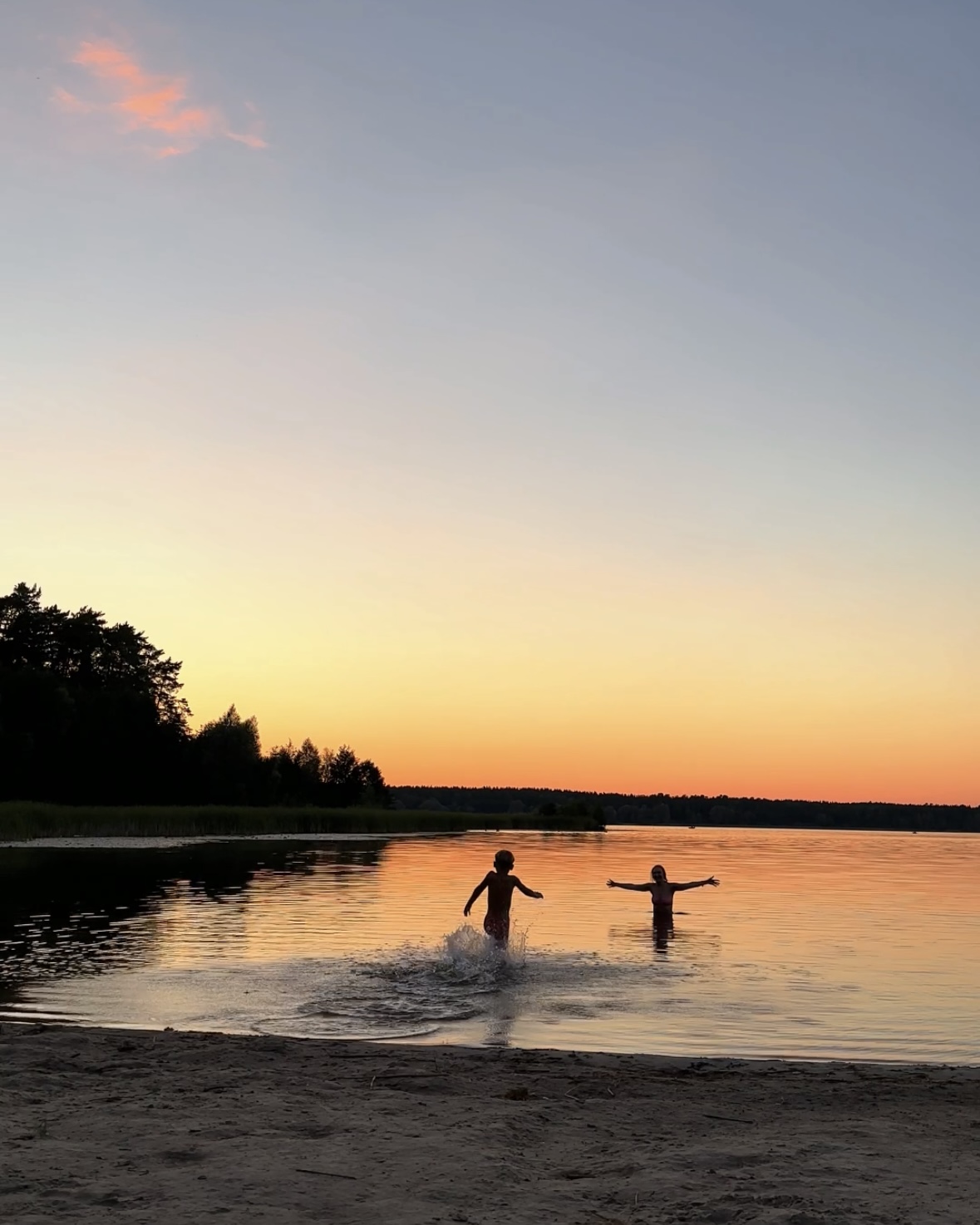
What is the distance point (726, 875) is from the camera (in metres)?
54.2

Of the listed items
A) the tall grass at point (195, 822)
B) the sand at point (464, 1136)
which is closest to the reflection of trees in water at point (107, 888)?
the tall grass at point (195, 822)

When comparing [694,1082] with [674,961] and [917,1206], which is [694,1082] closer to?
[917,1206]

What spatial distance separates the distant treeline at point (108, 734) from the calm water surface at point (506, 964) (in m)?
61.9

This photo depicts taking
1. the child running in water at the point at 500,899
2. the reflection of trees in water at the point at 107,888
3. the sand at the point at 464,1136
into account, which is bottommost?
the reflection of trees in water at the point at 107,888

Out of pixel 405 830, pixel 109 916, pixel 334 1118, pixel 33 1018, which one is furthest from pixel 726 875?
pixel 405 830

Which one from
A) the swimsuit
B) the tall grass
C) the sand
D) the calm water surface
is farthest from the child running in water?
the tall grass

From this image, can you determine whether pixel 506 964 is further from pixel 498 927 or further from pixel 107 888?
pixel 107 888

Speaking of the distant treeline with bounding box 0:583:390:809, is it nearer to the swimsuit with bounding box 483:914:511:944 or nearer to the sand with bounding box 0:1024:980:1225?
the swimsuit with bounding box 483:914:511:944

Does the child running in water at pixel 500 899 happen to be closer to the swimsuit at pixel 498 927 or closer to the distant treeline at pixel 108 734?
the swimsuit at pixel 498 927

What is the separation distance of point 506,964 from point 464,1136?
11479 millimetres

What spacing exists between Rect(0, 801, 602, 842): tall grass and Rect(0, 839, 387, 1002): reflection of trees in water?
20.7ft

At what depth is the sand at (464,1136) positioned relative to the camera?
22.7 ft

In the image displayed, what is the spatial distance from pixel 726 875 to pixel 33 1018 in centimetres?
4369

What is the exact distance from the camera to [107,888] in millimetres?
36625
